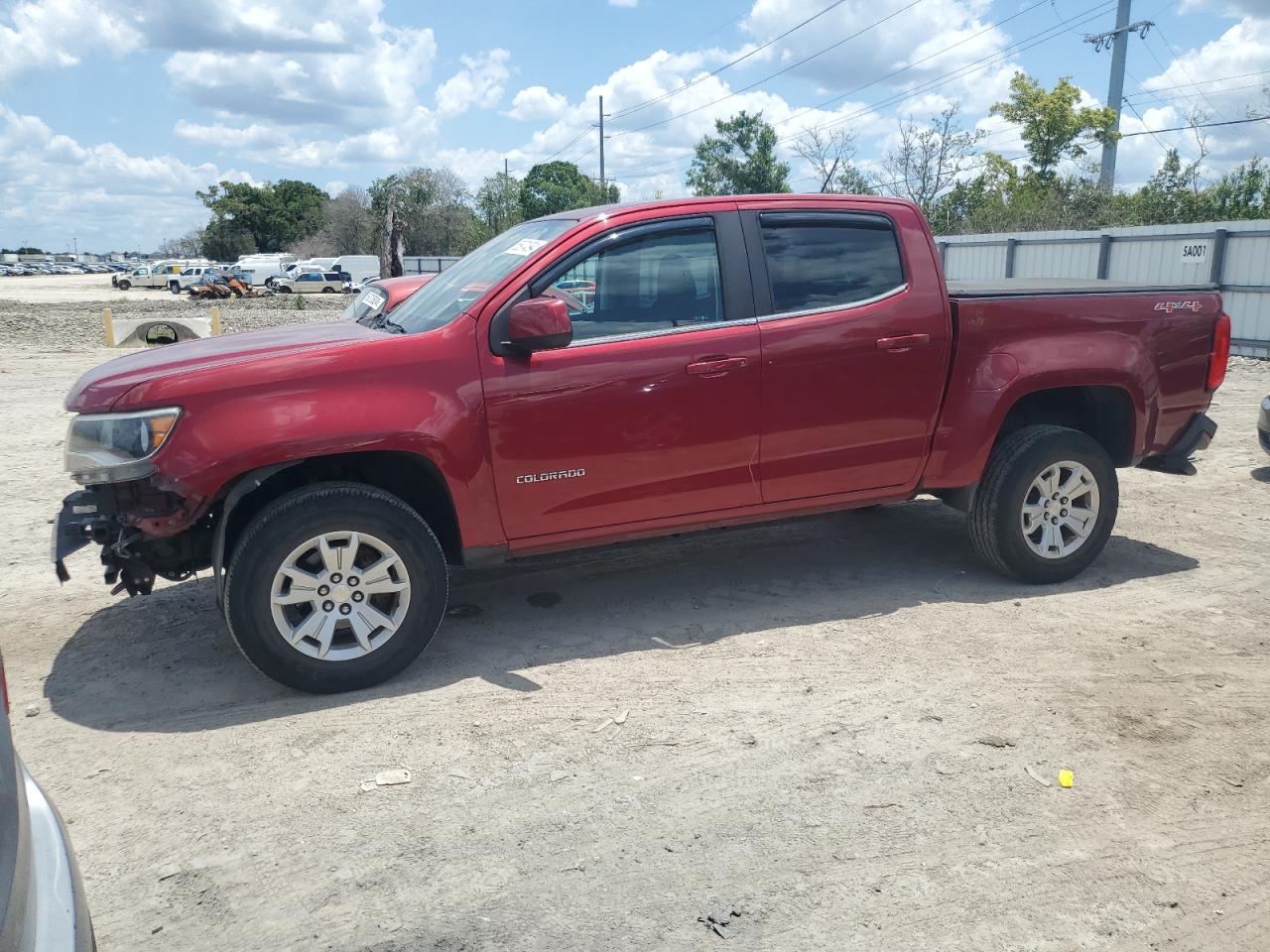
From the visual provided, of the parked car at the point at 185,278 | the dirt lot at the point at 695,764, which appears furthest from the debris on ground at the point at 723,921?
the parked car at the point at 185,278

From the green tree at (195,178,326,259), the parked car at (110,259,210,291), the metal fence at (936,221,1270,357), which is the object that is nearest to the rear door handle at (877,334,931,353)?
the metal fence at (936,221,1270,357)

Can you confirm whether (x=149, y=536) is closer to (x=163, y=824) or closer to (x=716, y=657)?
(x=163, y=824)

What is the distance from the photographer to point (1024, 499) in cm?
523

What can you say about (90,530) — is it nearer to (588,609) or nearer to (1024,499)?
(588,609)

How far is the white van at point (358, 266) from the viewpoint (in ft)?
193

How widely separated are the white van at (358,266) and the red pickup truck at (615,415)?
56.1 metres

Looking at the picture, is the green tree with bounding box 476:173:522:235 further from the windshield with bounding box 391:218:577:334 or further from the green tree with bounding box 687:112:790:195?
the windshield with bounding box 391:218:577:334

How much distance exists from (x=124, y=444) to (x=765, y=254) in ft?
9.51

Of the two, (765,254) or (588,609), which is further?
(588,609)

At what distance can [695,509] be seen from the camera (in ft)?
15.5

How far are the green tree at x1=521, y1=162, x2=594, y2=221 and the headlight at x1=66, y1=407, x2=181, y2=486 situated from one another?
75.6 m

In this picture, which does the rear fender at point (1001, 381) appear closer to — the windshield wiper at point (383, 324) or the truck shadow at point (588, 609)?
the truck shadow at point (588, 609)

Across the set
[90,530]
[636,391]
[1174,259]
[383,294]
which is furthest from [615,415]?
[1174,259]

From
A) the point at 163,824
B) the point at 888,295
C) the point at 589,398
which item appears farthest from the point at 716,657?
the point at 163,824
